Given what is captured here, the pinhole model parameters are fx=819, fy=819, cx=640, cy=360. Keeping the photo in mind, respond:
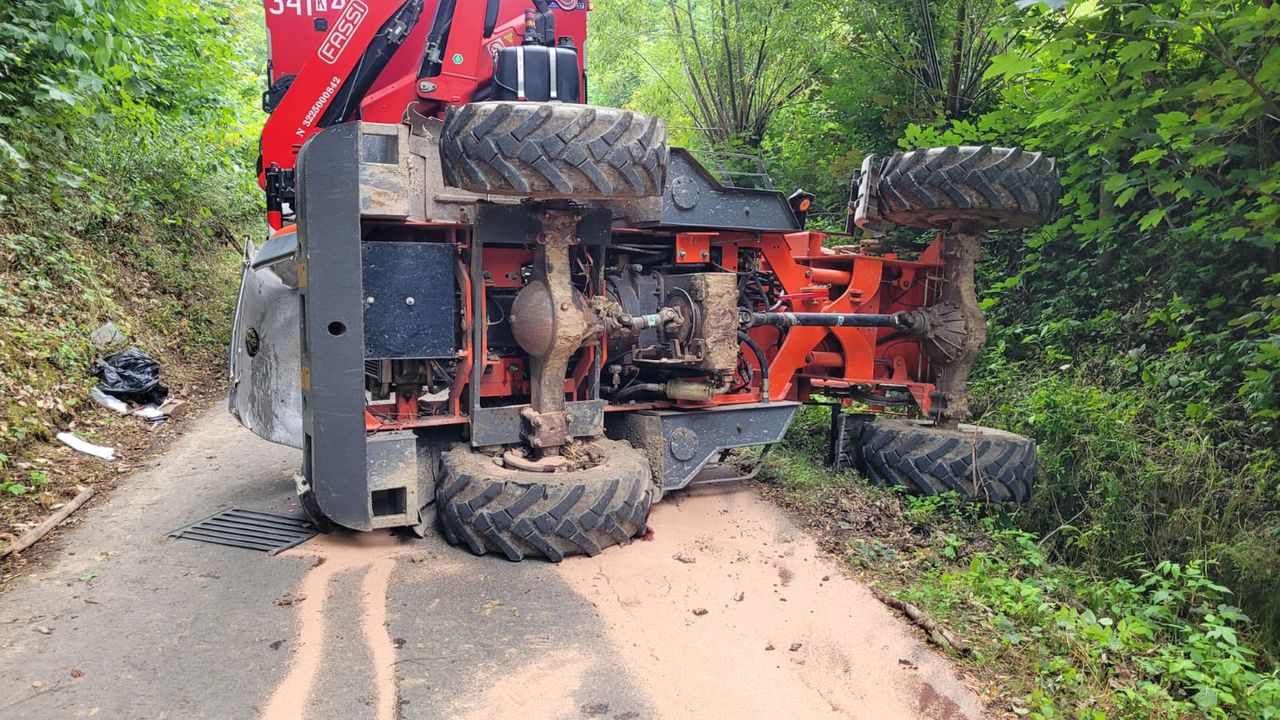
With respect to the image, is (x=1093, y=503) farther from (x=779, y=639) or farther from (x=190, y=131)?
(x=190, y=131)

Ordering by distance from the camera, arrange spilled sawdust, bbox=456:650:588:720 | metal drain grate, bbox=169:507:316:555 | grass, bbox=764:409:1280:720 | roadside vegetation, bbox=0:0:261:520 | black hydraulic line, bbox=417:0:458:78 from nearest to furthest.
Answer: spilled sawdust, bbox=456:650:588:720
grass, bbox=764:409:1280:720
metal drain grate, bbox=169:507:316:555
black hydraulic line, bbox=417:0:458:78
roadside vegetation, bbox=0:0:261:520

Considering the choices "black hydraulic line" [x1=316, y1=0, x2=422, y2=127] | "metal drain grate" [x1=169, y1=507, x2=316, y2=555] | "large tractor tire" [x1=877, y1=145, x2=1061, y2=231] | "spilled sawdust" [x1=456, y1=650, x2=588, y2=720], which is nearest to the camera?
"spilled sawdust" [x1=456, y1=650, x2=588, y2=720]

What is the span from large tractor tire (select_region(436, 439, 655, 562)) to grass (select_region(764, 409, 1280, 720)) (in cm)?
123

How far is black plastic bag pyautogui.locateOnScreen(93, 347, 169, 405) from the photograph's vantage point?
24.5ft

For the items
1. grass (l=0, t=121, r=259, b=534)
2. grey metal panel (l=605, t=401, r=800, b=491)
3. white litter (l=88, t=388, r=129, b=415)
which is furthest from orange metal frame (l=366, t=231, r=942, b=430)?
white litter (l=88, t=388, r=129, b=415)

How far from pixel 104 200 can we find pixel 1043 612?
33.6ft

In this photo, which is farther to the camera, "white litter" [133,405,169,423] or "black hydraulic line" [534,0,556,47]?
"white litter" [133,405,169,423]

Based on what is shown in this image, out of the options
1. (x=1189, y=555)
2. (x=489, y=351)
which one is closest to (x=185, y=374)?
(x=489, y=351)

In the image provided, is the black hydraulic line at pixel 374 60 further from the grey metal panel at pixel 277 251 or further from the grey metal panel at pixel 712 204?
the grey metal panel at pixel 712 204

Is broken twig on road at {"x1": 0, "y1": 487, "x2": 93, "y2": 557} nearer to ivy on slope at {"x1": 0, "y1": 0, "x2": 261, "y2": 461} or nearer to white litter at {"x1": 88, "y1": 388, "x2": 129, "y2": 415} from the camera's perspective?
ivy on slope at {"x1": 0, "y1": 0, "x2": 261, "y2": 461}

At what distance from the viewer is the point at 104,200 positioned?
941cm

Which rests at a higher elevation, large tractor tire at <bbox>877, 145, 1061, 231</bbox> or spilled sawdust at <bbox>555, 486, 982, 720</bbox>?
large tractor tire at <bbox>877, 145, 1061, 231</bbox>

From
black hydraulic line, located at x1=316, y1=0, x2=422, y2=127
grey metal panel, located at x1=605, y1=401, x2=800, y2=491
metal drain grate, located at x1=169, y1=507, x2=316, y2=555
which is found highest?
black hydraulic line, located at x1=316, y1=0, x2=422, y2=127

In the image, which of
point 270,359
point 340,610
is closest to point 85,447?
point 270,359
